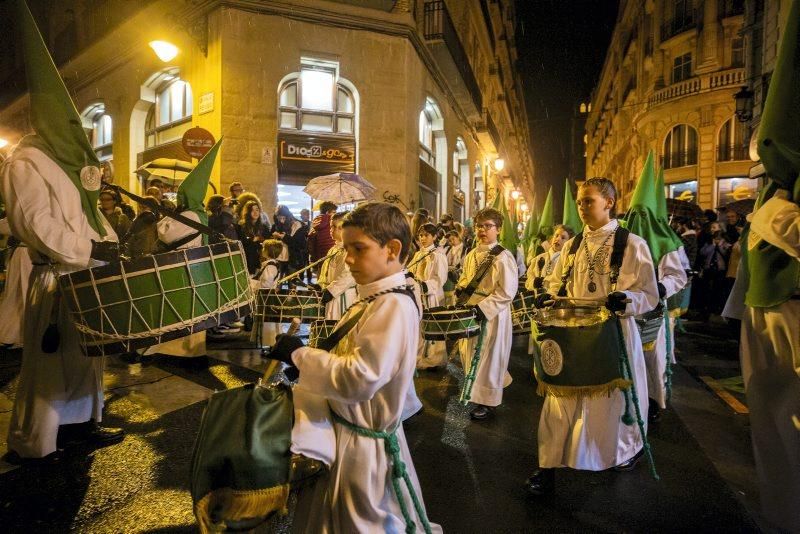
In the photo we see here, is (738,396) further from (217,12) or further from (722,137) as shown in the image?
(722,137)

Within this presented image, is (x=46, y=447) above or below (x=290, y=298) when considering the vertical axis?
below

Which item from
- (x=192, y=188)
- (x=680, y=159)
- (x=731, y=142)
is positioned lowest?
(x=192, y=188)

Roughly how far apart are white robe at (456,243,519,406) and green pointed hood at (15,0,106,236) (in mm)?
3531

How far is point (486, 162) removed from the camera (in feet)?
111

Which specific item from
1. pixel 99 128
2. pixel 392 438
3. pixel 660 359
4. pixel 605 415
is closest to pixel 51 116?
pixel 392 438

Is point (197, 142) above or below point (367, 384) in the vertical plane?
above

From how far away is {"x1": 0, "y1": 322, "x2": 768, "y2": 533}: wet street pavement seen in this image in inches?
129

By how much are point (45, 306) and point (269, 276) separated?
4417 millimetres

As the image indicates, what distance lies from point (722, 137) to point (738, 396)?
35504 mm

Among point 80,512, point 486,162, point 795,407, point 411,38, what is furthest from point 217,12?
point 486,162

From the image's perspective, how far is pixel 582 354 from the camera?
3.58 m

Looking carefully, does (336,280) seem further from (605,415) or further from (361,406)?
(361,406)

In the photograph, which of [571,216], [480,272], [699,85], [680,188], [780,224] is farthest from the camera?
[680,188]

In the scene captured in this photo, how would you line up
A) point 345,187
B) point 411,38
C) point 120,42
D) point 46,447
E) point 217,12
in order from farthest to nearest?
point 120,42, point 411,38, point 217,12, point 345,187, point 46,447
